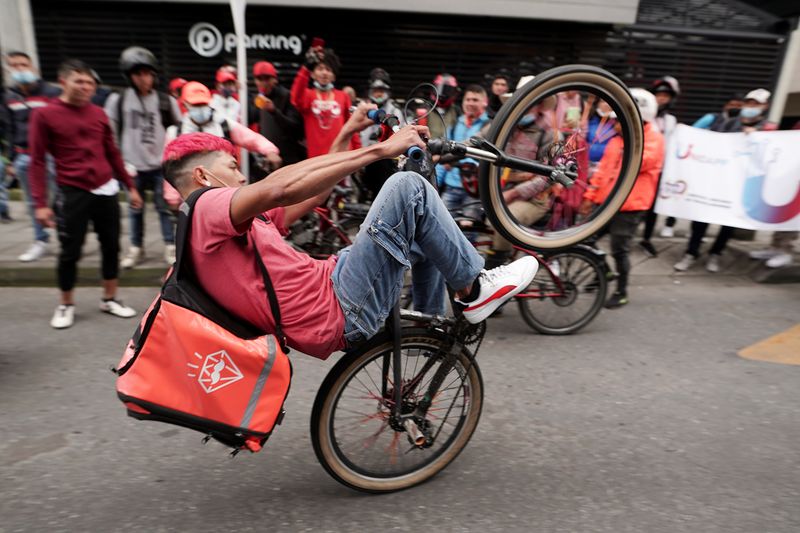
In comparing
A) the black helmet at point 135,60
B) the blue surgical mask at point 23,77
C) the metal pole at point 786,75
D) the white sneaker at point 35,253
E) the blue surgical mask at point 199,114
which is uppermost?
the metal pole at point 786,75

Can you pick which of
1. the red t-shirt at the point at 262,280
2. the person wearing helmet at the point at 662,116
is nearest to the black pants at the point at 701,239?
the person wearing helmet at the point at 662,116

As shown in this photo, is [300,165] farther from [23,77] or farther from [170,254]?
[23,77]

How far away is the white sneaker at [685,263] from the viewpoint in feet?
19.8

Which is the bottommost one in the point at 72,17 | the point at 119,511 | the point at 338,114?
the point at 119,511

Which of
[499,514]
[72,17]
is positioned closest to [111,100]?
[72,17]

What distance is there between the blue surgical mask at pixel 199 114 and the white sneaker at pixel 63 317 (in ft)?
6.19

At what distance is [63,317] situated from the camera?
4.25 meters

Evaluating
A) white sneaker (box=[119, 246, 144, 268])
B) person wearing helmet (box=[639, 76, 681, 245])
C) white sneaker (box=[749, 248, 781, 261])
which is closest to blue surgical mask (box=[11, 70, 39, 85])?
white sneaker (box=[119, 246, 144, 268])

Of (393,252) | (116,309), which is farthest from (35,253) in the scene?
(393,252)

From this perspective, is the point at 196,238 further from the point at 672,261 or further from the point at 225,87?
the point at 672,261

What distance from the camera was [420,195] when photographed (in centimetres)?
205

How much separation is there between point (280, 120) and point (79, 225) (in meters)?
2.74

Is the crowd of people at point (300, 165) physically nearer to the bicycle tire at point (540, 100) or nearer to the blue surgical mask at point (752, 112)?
the blue surgical mask at point (752, 112)

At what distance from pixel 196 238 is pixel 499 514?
5.57 ft
